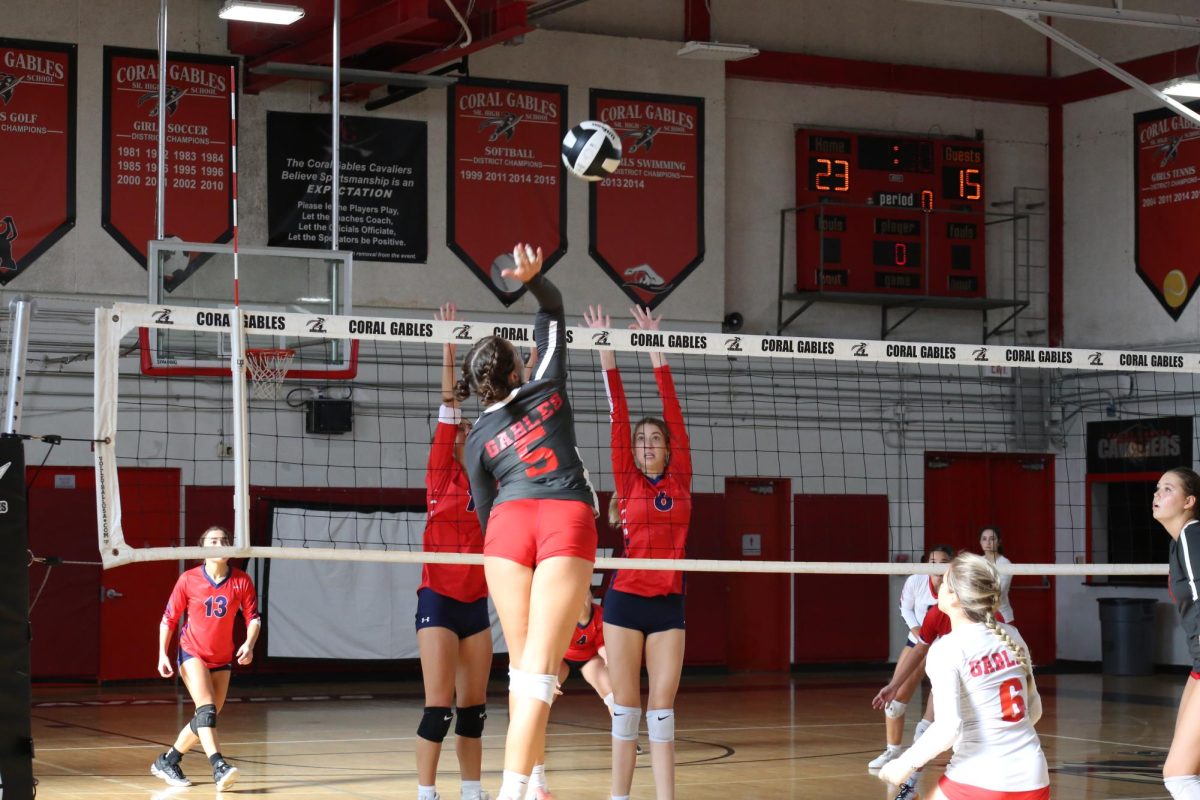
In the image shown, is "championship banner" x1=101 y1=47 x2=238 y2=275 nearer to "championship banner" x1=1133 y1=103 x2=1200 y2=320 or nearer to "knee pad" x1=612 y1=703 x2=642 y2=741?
"knee pad" x1=612 y1=703 x2=642 y2=741

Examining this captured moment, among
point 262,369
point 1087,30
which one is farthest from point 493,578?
point 1087,30

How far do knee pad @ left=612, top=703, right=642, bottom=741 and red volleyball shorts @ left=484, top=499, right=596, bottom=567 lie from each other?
2.15m

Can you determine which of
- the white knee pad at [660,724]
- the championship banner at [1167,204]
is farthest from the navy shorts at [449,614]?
the championship banner at [1167,204]

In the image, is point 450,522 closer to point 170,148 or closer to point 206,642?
point 206,642

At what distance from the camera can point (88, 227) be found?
53.2ft

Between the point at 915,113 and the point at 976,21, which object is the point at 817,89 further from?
the point at 976,21

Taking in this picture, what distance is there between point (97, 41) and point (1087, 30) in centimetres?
1278

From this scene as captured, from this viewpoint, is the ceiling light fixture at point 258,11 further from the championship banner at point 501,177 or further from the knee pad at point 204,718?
the knee pad at point 204,718

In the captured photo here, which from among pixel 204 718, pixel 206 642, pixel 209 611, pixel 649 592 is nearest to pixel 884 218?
pixel 209 611

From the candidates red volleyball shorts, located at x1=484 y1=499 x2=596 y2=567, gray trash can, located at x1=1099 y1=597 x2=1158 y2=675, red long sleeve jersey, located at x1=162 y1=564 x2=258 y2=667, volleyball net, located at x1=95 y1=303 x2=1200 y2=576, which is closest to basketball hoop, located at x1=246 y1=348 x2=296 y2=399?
volleyball net, located at x1=95 y1=303 x2=1200 y2=576

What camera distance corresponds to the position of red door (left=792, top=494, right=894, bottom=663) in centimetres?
1959

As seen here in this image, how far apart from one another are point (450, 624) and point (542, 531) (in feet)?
8.13

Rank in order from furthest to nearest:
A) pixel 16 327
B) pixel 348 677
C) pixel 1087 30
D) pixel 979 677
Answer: pixel 1087 30 < pixel 348 677 < pixel 16 327 < pixel 979 677

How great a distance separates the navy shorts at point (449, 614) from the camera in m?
7.42
